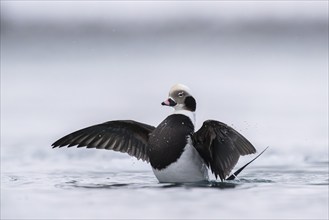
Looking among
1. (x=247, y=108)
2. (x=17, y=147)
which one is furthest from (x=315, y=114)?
(x=17, y=147)

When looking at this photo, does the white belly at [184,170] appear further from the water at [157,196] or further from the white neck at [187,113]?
the white neck at [187,113]

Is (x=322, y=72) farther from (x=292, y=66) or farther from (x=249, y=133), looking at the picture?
(x=249, y=133)

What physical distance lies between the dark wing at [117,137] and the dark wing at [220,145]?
823 mm

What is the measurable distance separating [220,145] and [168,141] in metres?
0.36

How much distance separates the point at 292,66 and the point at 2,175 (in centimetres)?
1391

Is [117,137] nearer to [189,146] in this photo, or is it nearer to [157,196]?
[189,146]

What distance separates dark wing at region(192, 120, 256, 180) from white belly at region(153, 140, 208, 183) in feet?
0.27

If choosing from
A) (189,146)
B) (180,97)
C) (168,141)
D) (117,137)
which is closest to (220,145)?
(189,146)

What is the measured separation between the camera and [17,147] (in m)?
10.2

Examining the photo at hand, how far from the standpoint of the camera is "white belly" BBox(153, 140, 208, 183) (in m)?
7.76

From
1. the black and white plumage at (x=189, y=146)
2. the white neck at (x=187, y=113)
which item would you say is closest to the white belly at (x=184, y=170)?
the black and white plumage at (x=189, y=146)

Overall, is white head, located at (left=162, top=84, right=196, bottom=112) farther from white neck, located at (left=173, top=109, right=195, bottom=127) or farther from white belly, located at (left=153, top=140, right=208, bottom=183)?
white belly, located at (left=153, top=140, right=208, bottom=183)

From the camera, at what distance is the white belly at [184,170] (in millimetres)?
7758

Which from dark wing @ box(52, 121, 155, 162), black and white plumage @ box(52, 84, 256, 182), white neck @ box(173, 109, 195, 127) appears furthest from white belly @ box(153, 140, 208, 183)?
A: dark wing @ box(52, 121, 155, 162)
